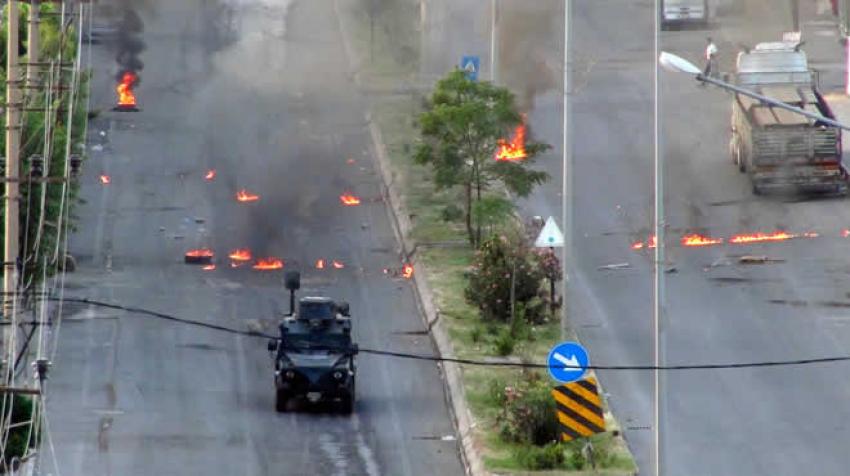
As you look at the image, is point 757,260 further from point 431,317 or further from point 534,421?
point 534,421

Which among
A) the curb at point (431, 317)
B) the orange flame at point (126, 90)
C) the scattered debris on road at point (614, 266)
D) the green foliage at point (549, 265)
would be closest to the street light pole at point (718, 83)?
the curb at point (431, 317)

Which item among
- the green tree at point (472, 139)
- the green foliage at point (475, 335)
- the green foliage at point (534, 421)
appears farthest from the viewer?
the green tree at point (472, 139)

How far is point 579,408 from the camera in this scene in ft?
117

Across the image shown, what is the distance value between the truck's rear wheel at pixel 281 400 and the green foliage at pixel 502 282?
5.63m

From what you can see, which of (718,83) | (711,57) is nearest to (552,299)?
(718,83)

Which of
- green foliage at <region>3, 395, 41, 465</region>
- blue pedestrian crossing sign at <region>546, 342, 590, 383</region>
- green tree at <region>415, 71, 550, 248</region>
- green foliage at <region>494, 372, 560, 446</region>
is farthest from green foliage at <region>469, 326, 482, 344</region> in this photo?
green foliage at <region>3, 395, 41, 465</region>

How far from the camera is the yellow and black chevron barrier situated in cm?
3572

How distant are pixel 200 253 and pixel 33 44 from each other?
1749 cm

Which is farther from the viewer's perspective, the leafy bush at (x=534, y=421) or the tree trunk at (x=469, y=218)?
the tree trunk at (x=469, y=218)

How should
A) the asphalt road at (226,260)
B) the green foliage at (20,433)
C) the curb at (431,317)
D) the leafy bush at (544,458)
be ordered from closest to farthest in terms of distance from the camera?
the green foliage at (20,433)
the leafy bush at (544,458)
the curb at (431,317)
the asphalt road at (226,260)

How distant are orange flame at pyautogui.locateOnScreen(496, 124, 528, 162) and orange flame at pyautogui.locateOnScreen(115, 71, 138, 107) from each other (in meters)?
19.5

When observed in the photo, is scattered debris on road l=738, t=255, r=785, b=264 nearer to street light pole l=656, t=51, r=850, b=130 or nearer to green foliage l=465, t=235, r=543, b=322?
green foliage l=465, t=235, r=543, b=322

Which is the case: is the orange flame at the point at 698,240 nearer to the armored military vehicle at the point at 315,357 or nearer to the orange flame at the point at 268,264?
the orange flame at the point at 268,264

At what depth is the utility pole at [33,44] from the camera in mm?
34125
